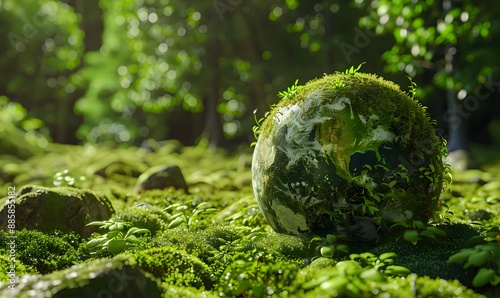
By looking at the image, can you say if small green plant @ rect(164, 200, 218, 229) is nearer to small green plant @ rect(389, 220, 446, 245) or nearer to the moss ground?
the moss ground

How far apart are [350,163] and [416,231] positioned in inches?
32.6

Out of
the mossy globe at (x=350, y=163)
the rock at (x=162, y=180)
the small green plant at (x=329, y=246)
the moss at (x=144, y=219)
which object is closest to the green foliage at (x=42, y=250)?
the moss at (x=144, y=219)

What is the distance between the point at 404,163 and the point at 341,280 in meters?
2.13

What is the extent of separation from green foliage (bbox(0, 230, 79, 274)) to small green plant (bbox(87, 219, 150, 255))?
239 millimetres

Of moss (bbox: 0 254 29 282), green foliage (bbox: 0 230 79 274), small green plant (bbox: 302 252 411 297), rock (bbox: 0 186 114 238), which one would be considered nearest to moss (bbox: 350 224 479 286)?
small green plant (bbox: 302 252 411 297)

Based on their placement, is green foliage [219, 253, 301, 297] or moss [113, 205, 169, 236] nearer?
green foliage [219, 253, 301, 297]

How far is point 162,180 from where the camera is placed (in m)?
8.88

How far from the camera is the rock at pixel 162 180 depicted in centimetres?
883

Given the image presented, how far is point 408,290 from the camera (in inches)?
139

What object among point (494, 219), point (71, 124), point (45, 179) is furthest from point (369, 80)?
point (71, 124)

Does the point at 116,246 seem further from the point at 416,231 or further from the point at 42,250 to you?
the point at 416,231

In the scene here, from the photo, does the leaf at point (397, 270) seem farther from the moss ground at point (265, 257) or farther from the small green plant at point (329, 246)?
the small green plant at point (329, 246)

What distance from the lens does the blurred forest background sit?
539 inches

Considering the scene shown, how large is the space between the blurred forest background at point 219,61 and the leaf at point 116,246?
612 cm
